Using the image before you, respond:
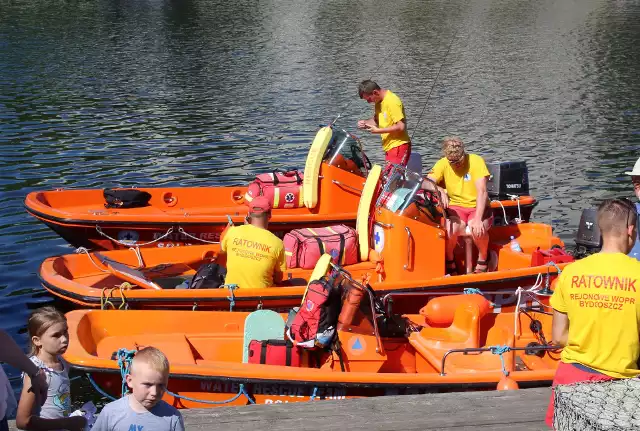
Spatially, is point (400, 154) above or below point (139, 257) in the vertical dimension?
above

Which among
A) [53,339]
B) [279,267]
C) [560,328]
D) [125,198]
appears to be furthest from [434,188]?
[53,339]

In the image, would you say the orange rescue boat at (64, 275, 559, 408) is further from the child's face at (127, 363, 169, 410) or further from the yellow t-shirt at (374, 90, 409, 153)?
the yellow t-shirt at (374, 90, 409, 153)

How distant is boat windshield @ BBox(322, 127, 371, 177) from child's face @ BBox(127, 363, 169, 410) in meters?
7.15

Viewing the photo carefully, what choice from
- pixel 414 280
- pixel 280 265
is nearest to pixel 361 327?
pixel 280 265

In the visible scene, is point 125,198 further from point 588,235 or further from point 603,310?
point 603,310

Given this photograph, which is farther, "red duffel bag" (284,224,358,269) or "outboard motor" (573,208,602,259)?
"outboard motor" (573,208,602,259)

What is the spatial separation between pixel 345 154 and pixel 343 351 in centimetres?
410

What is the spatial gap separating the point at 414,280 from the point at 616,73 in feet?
62.7

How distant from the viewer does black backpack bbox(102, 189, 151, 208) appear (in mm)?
11398

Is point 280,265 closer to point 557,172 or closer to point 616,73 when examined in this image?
point 557,172

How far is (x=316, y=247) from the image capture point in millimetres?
9719

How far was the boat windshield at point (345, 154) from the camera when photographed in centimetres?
1109

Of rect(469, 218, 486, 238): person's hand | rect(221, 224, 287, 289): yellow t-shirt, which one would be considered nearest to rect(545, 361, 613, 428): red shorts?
rect(221, 224, 287, 289): yellow t-shirt

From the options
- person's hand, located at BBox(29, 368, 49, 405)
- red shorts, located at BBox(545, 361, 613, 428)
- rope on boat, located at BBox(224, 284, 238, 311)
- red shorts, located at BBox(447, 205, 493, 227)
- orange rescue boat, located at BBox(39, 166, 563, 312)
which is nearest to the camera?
person's hand, located at BBox(29, 368, 49, 405)
